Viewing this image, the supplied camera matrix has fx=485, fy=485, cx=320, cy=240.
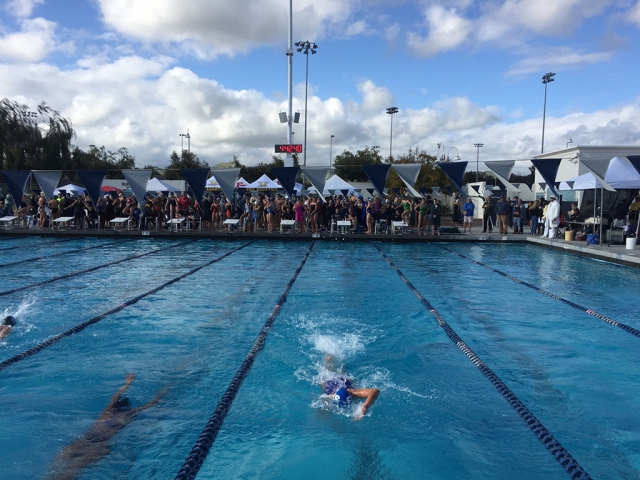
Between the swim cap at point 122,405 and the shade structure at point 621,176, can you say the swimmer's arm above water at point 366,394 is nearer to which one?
the swim cap at point 122,405

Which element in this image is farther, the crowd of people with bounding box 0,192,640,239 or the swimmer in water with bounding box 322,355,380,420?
the crowd of people with bounding box 0,192,640,239

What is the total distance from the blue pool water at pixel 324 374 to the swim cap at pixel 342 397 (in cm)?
13

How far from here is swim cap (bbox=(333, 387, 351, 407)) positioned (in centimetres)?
446

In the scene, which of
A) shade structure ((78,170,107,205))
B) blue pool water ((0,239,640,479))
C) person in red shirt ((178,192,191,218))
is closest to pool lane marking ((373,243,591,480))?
blue pool water ((0,239,640,479))

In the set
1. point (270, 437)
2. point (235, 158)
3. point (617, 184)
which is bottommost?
point (270, 437)

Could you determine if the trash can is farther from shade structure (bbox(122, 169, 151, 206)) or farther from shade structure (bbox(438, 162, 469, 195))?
shade structure (bbox(122, 169, 151, 206))

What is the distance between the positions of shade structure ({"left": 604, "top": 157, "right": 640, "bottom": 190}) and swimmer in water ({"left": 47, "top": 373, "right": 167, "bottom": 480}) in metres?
14.4

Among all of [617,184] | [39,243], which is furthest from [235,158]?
[617,184]

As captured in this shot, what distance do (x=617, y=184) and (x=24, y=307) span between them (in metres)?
15.2

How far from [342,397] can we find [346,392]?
0.20 ft

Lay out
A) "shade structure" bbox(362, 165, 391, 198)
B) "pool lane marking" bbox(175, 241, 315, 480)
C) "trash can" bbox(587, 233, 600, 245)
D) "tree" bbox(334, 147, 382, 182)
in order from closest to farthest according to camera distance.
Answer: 1. "pool lane marking" bbox(175, 241, 315, 480)
2. "trash can" bbox(587, 233, 600, 245)
3. "shade structure" bbox(362, 165, 391, 198)
4. "tree" bbox(334, 147, 382, 182)

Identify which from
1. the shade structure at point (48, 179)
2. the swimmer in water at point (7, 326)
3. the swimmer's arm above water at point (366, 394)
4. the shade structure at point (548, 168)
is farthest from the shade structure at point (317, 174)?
the swimmer's arm above water at point (366, 394)

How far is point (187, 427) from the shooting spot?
161 inches

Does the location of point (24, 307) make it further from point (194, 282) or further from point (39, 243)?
point (39, 243)
